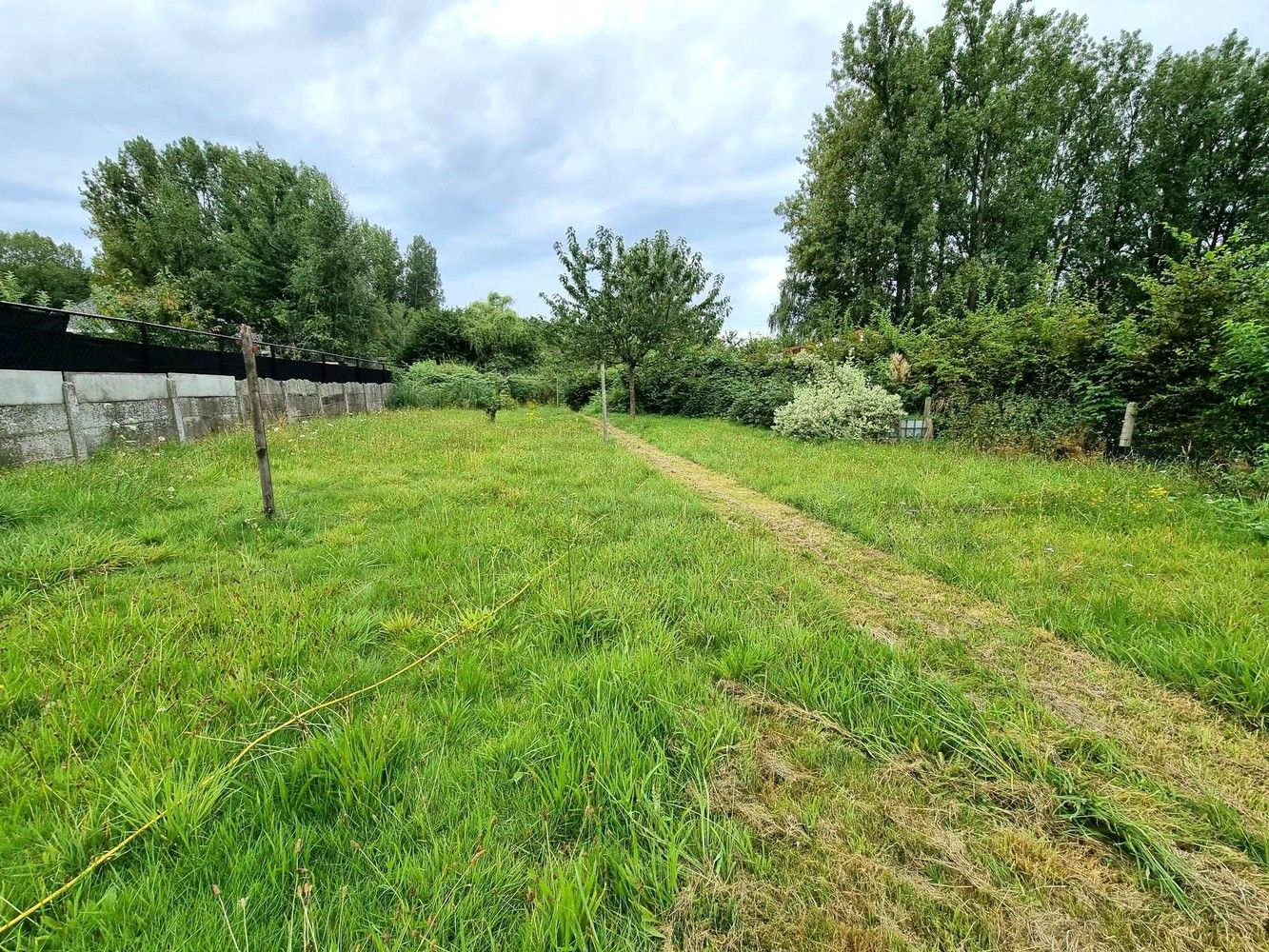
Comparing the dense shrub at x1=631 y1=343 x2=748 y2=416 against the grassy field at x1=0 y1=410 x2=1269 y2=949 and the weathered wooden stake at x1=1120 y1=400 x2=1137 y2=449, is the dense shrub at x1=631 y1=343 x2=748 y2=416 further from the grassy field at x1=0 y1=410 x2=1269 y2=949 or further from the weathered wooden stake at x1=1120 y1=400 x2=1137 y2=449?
the grassy field at x1=0 y1=410 x2=1269 y2=949

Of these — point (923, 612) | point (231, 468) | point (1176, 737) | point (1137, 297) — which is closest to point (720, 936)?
point (1176, 737)

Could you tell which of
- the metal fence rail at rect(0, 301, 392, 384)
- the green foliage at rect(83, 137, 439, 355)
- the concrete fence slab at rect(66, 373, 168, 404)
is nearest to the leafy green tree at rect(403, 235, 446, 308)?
the green foliage at rect(83, 137, 439, 355)

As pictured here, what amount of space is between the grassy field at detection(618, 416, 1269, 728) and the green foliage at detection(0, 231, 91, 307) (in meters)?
37.1

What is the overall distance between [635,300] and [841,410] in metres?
8.59

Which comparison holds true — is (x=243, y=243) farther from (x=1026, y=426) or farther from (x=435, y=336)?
(x=1026, y=426)

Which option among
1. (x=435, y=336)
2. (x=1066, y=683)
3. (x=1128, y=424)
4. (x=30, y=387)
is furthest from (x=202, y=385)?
(x=435, y=336)

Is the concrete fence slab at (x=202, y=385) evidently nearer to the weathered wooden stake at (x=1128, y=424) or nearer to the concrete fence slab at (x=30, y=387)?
the concrete fence slab at (x=30, y=387)

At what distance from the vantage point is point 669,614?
2.64 metres

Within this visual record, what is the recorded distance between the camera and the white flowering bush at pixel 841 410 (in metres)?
9.92

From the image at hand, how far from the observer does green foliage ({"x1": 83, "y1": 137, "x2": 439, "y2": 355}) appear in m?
16.8

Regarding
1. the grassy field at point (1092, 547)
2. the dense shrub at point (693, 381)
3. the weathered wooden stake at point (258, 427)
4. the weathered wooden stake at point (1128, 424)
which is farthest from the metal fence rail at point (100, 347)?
the dense shrub at point (693, 381)

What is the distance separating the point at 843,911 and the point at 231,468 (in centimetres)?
684

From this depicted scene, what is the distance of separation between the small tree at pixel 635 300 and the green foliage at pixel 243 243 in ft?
26.9

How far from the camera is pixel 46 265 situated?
29.8m
